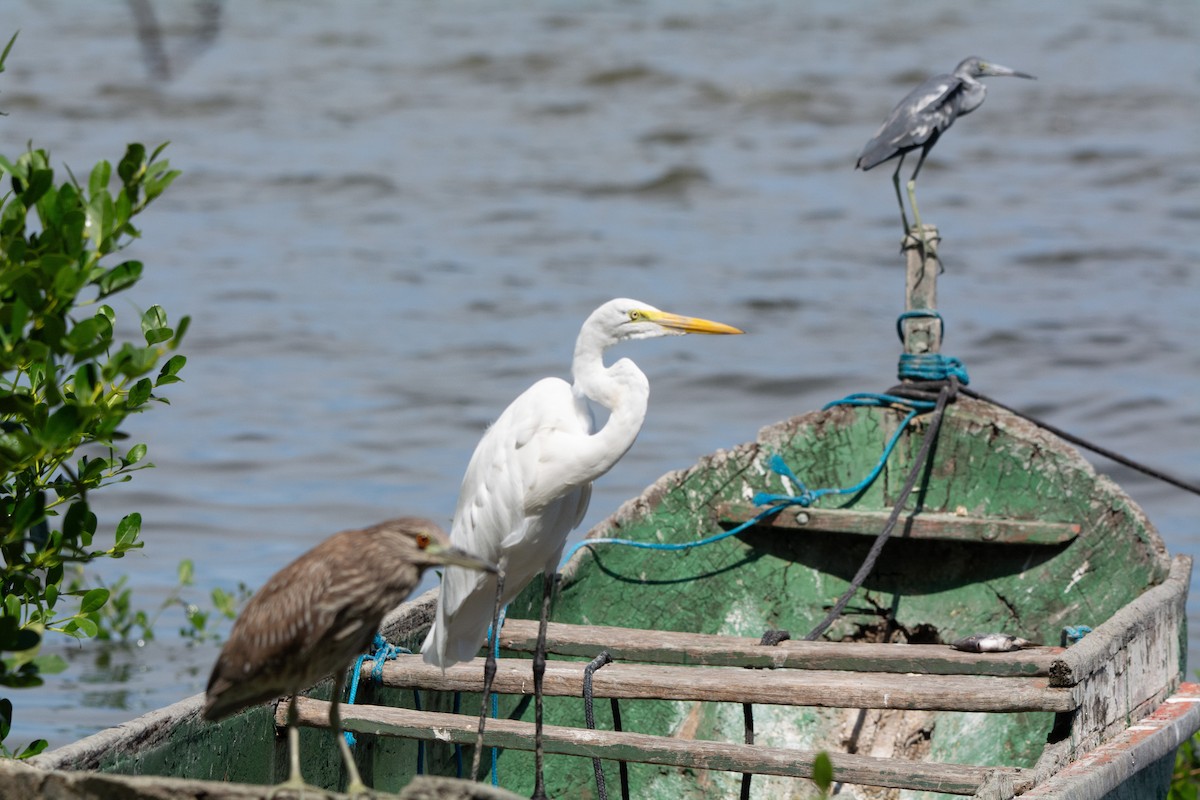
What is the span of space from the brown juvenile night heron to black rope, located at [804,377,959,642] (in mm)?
2456

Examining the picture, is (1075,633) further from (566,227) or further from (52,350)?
(566,227)

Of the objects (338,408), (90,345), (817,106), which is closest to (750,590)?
(90,345)

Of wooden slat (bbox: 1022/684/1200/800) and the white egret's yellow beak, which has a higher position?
the white egret's yellow beak

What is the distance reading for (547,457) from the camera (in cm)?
413

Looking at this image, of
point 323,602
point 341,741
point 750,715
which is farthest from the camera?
point 750,715

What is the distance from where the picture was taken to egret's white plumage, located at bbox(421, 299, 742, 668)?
13.5 feet

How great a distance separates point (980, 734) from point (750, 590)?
97 centimetres

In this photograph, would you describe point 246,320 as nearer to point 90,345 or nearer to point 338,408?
point 338,408

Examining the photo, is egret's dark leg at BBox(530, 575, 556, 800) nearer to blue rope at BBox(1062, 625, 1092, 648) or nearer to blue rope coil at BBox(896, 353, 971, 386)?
blue rope at BBox(1062, 625, 1092, 648)

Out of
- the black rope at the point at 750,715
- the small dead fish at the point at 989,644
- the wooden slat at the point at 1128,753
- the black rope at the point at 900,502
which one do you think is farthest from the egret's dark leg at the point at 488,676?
the small dead fish at the point at 989,644

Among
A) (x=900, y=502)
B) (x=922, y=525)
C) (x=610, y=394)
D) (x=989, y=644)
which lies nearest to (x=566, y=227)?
(x=922, y=525)

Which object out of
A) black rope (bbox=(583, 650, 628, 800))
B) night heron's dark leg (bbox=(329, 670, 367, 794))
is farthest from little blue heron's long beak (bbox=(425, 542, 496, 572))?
black rope (bbox=(583, 650, 628, 800))

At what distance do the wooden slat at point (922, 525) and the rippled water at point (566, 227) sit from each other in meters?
3.00

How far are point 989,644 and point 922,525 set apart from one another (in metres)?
0.67
